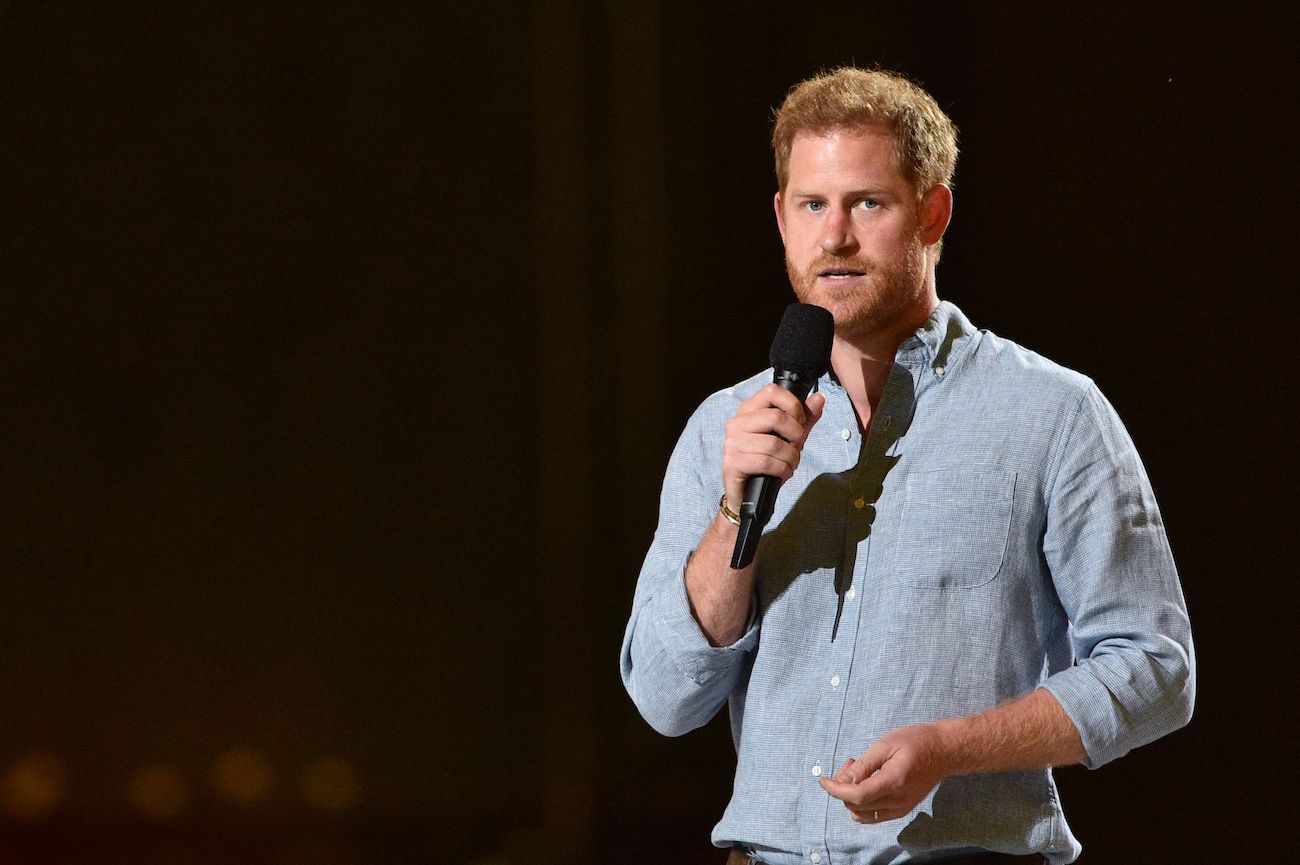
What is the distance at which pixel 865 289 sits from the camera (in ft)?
5.26

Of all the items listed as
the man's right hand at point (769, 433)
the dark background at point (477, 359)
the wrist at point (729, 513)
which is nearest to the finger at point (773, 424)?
the man's right hand at point (769, 433)

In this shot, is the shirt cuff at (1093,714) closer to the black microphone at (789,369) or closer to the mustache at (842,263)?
the black microphone at (789,369)

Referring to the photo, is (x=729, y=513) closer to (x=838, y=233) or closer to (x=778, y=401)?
(x=778, y=401)

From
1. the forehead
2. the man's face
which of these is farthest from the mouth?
the forehead

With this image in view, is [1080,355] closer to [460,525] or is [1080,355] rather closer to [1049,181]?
[1049,181]

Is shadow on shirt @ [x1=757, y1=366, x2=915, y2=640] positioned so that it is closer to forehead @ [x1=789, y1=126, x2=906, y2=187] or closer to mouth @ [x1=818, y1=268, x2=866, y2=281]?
mouth @ [x1=818, y1=268, x2=866, y2=281]

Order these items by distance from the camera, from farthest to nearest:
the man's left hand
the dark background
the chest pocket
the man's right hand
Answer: the dark background
the chest pocket
the man's right hand
the man's left hand

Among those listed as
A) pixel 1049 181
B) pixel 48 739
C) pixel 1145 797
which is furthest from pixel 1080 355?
pixel 48 739

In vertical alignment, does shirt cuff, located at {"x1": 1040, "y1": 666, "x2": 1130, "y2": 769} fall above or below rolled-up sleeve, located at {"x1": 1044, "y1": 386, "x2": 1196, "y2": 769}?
below

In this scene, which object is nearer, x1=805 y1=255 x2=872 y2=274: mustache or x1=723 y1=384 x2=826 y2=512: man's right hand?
x1=723 y1=384 x2=826 y2=512: man's right hand

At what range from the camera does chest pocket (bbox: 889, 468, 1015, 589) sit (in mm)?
1491

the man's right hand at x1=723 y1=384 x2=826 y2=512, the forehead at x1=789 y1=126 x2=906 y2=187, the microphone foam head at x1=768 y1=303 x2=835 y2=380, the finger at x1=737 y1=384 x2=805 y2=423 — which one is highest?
the forehead at x1=789 y1=126 x2=906 y2=187

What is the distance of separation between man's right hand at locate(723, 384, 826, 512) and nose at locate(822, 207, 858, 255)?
0.26 metres

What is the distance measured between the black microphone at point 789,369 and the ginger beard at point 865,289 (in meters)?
0.08
